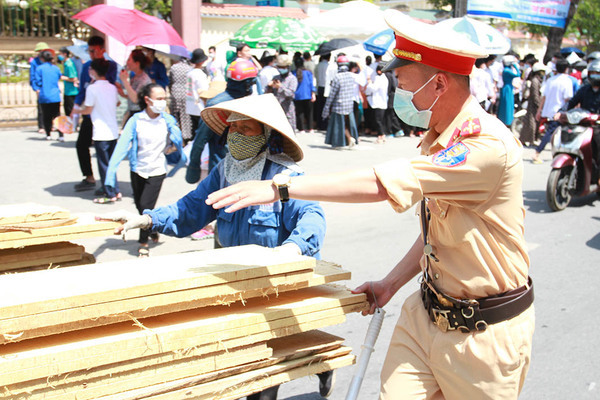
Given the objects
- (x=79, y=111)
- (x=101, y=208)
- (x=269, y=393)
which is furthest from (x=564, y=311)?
(x=79, y=111)

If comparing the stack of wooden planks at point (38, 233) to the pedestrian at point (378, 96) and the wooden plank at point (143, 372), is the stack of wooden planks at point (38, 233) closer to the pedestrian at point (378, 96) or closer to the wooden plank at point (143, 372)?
the wooden plank at point (143, 372)

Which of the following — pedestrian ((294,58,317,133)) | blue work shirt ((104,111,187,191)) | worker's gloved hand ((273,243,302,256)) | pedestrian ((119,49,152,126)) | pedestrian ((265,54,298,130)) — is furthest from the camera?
pedestrian ((294,58,317,133))

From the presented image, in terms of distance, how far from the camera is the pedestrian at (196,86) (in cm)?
1162

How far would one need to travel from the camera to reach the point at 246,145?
371 cm

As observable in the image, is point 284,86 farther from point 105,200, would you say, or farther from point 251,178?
point 251,178

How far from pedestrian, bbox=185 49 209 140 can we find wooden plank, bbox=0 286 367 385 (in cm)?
899

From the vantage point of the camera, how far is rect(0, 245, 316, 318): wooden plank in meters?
2.19

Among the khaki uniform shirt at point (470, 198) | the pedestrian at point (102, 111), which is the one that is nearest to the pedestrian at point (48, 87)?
the pedestrian at point (102, 111)

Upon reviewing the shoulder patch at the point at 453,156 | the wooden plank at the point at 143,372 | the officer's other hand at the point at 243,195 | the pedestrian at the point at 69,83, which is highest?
the shoulder patch at the point at 453,156

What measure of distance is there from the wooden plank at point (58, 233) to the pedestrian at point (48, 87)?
1149cm

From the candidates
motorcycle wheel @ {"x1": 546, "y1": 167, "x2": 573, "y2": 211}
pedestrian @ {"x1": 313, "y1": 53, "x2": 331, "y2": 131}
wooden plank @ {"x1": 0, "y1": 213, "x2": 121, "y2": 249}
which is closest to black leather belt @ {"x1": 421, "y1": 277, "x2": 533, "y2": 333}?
wooden plank @ {"x1": 0, "y1": 213, "x2": 121, "y2": 249}

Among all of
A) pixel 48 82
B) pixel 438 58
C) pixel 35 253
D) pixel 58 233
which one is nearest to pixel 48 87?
pixel 48 82

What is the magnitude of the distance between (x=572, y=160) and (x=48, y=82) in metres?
10.4

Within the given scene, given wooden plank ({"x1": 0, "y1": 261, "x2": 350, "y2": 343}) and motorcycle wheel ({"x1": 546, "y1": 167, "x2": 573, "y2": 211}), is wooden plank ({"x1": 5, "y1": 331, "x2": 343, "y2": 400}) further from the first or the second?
motorcycle wheel ({"x1": 546, "y1": 167, "x2": 573, "y2": 211})
